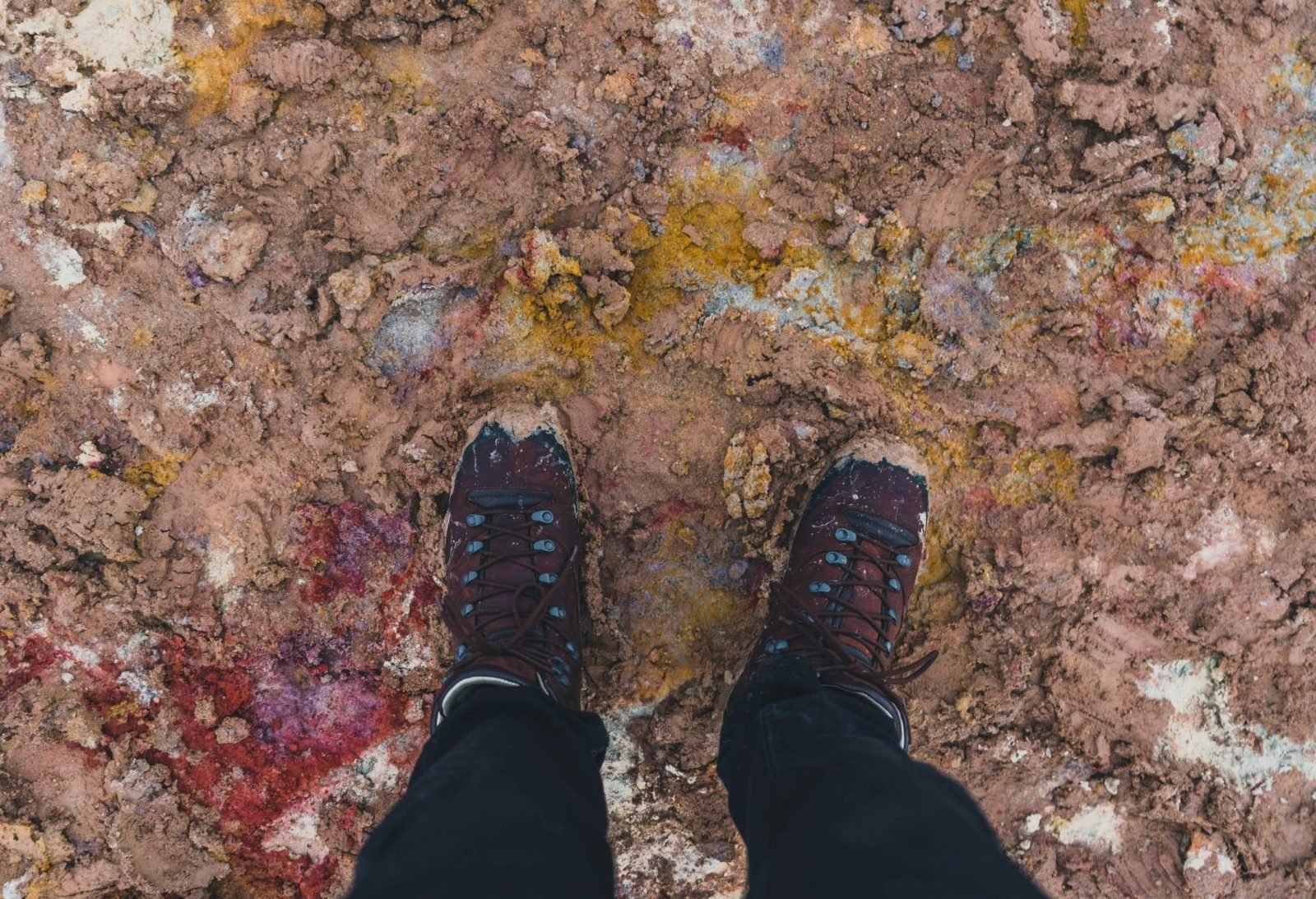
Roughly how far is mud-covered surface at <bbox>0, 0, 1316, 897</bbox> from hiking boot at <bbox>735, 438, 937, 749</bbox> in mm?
102

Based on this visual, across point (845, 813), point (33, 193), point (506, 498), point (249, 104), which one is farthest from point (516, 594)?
point (33, 193)

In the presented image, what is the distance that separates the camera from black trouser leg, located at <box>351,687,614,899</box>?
4.51ft

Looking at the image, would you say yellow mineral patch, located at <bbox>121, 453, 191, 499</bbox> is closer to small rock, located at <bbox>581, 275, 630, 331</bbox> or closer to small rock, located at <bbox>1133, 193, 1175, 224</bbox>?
small rock, located at <bbox>581, 275, 630, 331</bbox>

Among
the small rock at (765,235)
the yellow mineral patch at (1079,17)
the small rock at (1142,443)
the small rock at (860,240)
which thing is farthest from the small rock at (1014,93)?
the small rock at (1142,443)

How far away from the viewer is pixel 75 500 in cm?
223

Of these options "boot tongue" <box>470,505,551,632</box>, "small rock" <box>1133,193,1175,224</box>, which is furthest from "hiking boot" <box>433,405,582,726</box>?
"small rock" <box>1133,193,1175,224</box>

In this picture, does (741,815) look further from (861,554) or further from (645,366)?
(645,366)

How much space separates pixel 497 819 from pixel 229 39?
7.44 feet

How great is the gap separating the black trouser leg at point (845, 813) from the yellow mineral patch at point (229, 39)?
2.36 m

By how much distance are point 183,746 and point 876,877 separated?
7.00 ft

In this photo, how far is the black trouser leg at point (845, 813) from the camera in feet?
4.45

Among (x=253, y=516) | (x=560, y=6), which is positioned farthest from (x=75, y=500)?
(x=560, y=6)

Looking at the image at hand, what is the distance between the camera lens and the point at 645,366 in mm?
2393

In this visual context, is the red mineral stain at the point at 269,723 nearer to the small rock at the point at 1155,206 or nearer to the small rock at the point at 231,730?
the small rock at the point at 231,730
